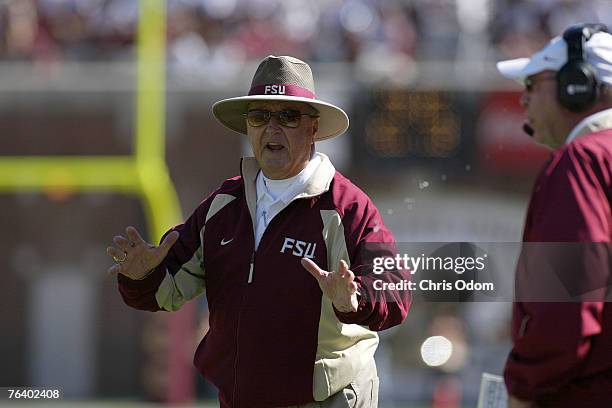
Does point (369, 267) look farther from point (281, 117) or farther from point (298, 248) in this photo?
point (281, 117)

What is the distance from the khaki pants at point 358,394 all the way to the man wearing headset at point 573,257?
2.15 feet

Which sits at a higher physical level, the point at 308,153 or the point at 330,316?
the point at 308,153

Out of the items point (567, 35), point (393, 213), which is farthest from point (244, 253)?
point (393, 213)

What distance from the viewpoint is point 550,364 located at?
7.44 ft

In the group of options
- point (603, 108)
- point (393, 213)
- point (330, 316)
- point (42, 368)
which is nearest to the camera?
point (603, 108)

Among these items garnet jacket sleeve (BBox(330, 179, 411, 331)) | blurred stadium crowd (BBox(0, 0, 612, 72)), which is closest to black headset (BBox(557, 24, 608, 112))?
garnet jacket sleeve (BBox(330, 179, 411, 331))

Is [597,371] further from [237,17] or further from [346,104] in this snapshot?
[237,17]

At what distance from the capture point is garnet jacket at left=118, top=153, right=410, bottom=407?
113 inches

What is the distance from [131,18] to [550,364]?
7494mm

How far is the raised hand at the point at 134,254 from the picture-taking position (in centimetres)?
292

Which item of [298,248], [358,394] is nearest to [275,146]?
[298,248]

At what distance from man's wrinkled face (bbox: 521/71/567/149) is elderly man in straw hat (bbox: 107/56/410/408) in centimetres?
48

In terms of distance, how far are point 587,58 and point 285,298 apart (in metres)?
0.91

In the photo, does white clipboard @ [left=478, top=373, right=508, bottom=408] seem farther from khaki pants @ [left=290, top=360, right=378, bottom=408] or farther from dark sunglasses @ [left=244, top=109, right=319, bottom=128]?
dark sunglasses @ [left=244, top=109, right=319, bottom=128]
